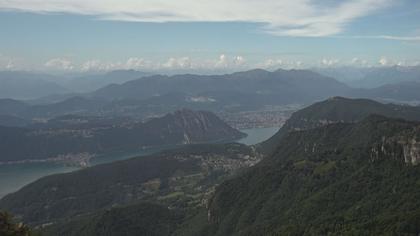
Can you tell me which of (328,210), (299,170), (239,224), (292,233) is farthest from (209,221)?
(292,233)

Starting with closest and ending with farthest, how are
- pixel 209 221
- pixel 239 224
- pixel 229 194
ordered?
pixel 239 224 → pixel 209 221 → pixel 229 194

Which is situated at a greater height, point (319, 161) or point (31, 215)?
point (319, 161)

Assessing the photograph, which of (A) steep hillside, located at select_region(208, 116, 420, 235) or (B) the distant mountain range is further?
(B) the distant mountain range

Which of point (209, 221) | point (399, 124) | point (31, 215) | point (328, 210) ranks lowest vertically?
point (31, 215)

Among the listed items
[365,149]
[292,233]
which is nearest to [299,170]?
[365,149]

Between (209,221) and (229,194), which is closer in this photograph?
(209,221)

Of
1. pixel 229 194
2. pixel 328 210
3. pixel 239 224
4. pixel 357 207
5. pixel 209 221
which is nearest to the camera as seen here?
pixel 357 207

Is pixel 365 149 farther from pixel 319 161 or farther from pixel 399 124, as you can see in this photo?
pixel 399 124

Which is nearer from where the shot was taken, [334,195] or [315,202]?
[334,195]

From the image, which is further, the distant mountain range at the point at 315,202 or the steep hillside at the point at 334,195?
the distant mountain range at the point at 315,202

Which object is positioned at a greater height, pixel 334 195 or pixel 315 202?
pixel 334 195
